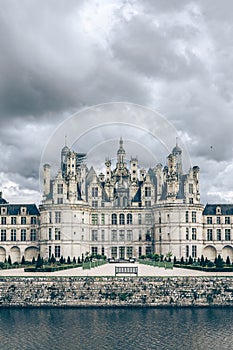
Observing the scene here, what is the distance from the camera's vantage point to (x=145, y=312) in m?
48.8

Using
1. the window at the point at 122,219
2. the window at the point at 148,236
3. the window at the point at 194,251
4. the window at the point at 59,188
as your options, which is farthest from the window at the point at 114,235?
the window at the point at 194,251

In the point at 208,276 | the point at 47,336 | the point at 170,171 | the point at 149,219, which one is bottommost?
the point at 47,336

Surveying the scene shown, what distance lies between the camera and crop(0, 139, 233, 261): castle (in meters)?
94.7

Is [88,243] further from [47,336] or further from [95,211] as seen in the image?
[47,336]

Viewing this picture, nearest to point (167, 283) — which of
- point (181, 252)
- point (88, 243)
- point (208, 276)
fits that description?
point (208, 276)

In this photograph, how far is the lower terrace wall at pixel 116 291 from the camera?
5178cm

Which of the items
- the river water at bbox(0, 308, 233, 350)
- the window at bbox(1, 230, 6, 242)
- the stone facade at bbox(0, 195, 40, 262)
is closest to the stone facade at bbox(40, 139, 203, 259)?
the stone facade at bbox(0, 195, 40, 262)

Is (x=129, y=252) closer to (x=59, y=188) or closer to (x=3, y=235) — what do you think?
(x=59, y=188)

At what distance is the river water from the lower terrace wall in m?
1.54

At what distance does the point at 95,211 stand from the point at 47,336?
6037 centimetres

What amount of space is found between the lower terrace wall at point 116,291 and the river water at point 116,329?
5.04 ft

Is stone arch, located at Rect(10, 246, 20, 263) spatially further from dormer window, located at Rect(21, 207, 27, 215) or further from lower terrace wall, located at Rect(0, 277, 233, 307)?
lower terrace wall, located at Rect(0, 277, 233, 307)

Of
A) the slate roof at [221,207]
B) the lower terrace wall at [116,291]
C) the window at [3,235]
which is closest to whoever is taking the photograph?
the lower terrace wall at [116,291]

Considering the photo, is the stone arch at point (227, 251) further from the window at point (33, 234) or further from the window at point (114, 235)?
the window at point (33, 234)
